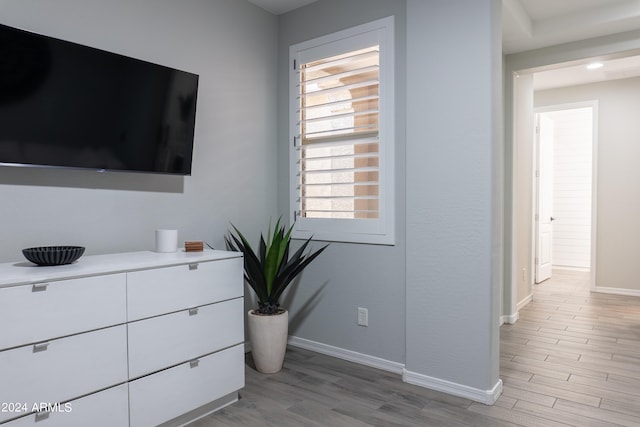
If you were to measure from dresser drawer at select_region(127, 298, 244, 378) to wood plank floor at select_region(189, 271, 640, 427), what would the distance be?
38 cm

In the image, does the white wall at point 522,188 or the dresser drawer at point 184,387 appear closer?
the dresser drawer at point 184,387

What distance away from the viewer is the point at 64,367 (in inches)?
69.5

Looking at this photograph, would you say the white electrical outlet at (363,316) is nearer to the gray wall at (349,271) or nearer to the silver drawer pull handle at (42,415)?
the gray wall at (349,271)

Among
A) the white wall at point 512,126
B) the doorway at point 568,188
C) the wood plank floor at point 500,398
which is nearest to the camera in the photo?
the wood plank floor at point 500,398

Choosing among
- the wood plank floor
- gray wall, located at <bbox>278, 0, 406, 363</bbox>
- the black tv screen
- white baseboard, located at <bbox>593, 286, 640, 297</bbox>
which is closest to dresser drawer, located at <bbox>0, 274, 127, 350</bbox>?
the black tv screen

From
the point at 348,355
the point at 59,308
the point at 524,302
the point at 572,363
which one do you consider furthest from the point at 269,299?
the point at 524,302

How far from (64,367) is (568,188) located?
7290mm

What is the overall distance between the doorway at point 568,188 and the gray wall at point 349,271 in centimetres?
448

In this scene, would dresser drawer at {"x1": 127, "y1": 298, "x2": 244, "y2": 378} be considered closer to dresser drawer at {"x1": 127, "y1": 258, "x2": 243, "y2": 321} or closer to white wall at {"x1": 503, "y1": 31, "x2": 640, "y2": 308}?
dresser drawer at {"x1": 127, "y1": 258, "x2": 243, "y2": 321}

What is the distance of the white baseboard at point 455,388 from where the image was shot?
2461mm

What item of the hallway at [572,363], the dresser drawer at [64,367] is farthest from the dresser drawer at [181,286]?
the hallway at [572,363]

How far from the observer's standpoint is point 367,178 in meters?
3.03

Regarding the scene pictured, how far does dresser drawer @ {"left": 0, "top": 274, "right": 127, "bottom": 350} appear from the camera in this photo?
5.33ft

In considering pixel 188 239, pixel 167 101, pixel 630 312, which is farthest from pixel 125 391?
pixel 630 312
